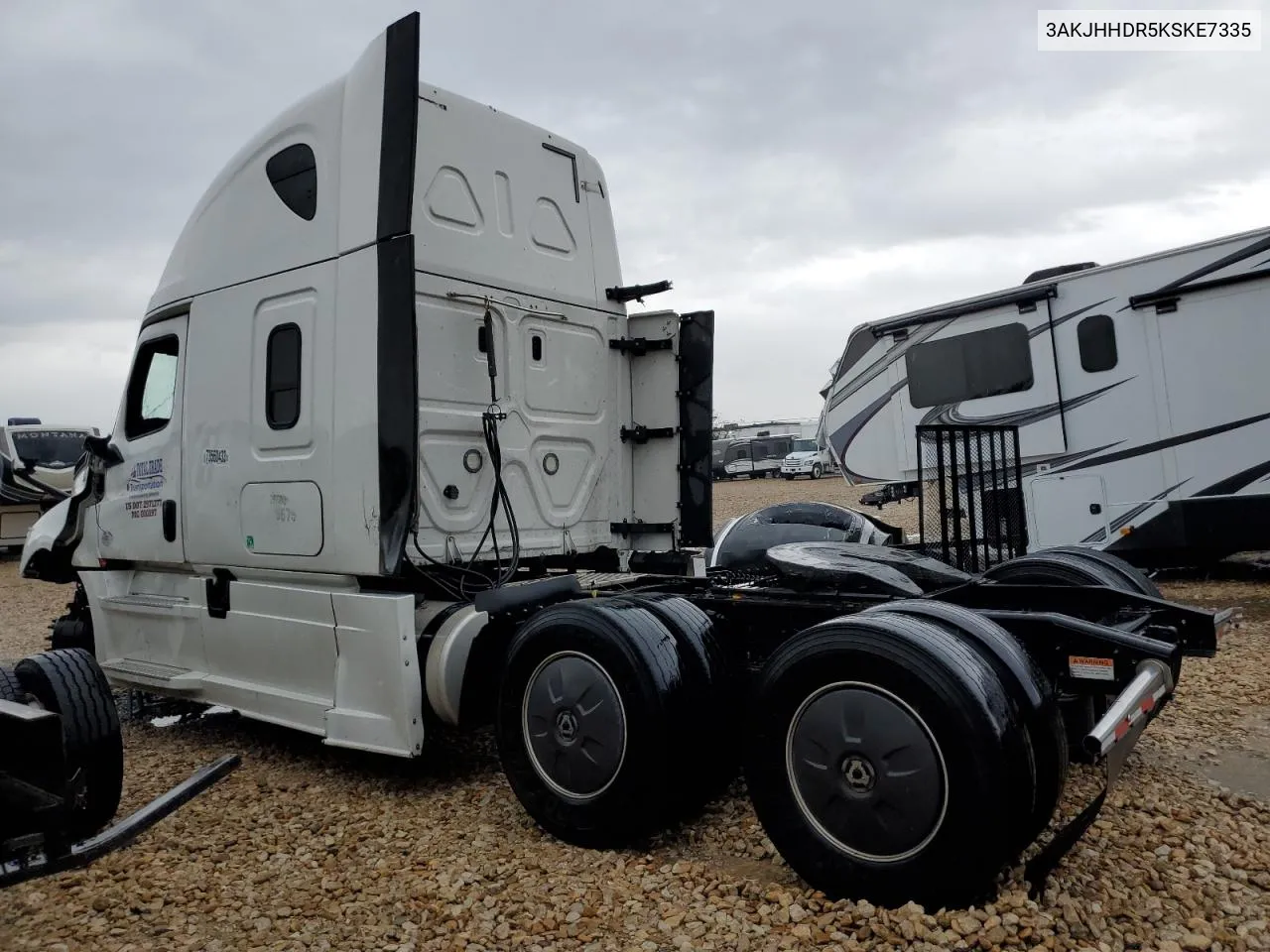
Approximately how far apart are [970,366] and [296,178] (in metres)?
7.05

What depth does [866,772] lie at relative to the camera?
112 inches

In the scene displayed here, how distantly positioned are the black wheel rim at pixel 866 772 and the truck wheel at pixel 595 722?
58cm

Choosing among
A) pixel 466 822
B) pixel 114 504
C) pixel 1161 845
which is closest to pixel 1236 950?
pixel 1161 845

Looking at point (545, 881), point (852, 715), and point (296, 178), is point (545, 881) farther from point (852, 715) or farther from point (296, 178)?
point (296, 178)

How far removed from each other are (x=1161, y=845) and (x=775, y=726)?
4.90ft

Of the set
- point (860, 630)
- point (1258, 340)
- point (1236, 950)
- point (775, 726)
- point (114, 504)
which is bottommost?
point (1236, 950)

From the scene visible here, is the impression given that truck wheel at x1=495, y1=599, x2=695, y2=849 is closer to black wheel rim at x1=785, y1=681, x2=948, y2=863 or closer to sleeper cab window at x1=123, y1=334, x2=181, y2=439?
black wheel rim at x1=785, y1=681, x2=948, y2=863

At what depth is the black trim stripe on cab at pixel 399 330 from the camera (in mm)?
4105

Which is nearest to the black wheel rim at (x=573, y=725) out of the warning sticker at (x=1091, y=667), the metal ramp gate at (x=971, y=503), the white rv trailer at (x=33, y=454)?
the warning sticker at (x=1091, y=667)

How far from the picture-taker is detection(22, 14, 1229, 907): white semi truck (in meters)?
2.86

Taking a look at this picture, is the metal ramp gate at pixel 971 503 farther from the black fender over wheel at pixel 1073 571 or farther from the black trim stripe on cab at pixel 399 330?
the black trim stripe on cab at pixel 399 330

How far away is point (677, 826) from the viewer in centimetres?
372

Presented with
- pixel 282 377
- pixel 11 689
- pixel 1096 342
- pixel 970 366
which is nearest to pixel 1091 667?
pixel 282 377

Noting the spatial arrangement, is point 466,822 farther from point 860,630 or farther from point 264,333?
point 264,333
